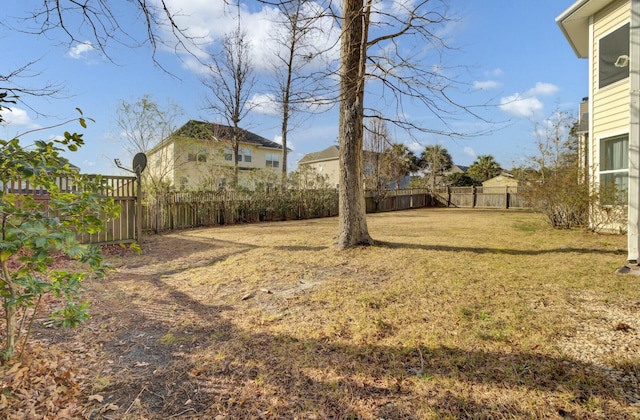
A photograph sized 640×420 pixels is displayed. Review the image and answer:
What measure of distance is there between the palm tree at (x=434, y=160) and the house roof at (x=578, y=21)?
14.9 meters

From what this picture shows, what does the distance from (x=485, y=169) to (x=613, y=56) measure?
28770mm

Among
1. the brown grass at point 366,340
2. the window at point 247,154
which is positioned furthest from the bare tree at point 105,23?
the window at point 247,154

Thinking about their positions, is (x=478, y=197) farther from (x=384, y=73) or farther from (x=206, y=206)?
(x=384, y=73)

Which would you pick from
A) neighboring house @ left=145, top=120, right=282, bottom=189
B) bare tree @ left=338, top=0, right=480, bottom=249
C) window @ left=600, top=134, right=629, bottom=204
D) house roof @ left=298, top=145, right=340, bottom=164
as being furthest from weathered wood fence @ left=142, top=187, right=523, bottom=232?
house roof @ left=298, top=145, right=340, bottom=164

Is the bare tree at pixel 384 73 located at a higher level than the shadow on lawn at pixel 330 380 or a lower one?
higher

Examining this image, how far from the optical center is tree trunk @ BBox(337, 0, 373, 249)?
18.8 feet

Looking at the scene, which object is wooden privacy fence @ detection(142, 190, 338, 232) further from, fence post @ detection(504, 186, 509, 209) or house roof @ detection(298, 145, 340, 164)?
house roof @ detection(298, 145, 340, 164)

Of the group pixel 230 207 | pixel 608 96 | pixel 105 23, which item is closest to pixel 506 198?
pixel 608 96

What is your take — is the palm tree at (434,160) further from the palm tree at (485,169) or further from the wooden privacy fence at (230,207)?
the wooden privacy fence at (230,207)

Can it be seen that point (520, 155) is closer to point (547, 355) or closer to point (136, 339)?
point (547, 355)

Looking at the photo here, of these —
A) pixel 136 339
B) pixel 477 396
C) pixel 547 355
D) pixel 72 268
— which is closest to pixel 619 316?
pixel 547 355

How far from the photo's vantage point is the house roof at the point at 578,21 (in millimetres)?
7850

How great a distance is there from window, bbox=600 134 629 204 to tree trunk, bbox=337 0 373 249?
20.2 feet

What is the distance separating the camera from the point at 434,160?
2620 cm
